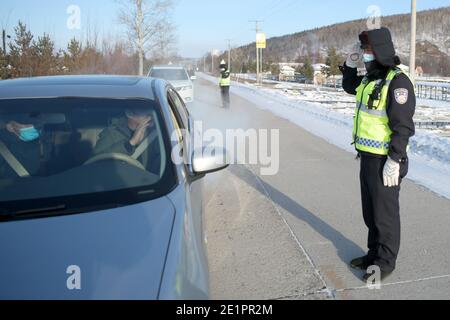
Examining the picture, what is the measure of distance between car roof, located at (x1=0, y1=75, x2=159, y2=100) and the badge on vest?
1.77 meters

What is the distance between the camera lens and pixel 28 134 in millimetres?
3000

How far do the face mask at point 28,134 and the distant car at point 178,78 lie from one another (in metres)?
12.4

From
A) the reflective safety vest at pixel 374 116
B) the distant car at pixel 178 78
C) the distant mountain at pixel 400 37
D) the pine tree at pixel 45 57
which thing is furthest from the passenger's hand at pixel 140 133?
the distant mountain at pixel 400 37

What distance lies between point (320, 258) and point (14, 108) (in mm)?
2756

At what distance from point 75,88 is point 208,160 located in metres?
1.14

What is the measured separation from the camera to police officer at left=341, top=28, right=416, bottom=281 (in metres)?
3.31

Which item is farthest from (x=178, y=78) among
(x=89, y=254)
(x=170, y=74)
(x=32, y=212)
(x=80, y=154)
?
(x=89, y=254)

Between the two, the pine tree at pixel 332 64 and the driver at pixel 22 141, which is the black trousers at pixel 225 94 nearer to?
the driver at pixel 22 141

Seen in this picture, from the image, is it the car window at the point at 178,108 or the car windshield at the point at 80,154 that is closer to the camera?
the car windshield at the point at 80,154

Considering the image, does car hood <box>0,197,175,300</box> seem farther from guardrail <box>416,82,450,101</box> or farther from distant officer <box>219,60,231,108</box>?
guardrail <box>416,82,450,101</box>

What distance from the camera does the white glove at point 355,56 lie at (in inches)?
146

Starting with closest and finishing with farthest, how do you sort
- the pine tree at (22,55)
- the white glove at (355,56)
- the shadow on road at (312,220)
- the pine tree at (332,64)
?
the white glove at (355,56)
the shadow on road at (312,220)
the pine tree at (22,55)
the pine tree at (332,64)

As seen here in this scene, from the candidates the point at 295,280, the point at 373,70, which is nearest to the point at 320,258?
the point at 295,280

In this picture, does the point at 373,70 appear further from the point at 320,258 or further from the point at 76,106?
the point at 76,106
